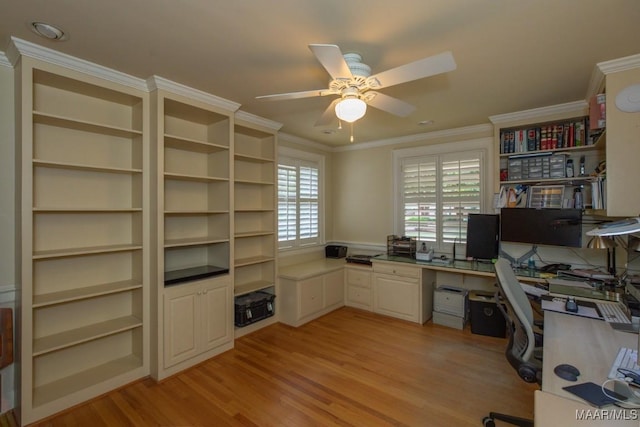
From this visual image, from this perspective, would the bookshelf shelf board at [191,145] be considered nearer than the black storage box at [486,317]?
Yes

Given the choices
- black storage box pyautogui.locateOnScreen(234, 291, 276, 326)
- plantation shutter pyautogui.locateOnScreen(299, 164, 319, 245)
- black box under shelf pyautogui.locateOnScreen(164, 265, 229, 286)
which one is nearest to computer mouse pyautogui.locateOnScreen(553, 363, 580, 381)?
black box under shelf pyautogui.locateOnScreen(164, 265, 229, 286)

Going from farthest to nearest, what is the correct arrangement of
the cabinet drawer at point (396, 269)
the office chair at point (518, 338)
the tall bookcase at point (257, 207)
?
the cabinet drawer at point (396, 269) < the tall bookcase at point (257, 207) < the office chair at point (518, 338)

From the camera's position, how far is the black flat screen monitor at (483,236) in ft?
11.7

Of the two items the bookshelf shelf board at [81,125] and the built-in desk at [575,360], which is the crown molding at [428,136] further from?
the bookshelf shelf board at [81,125]

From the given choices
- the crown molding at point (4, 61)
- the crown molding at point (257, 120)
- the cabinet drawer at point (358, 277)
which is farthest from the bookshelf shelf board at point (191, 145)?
the cabinet drawer at point (358, 277)

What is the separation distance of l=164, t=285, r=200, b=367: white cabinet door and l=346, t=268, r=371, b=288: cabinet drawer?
220 cm

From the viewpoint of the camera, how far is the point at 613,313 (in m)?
2.04

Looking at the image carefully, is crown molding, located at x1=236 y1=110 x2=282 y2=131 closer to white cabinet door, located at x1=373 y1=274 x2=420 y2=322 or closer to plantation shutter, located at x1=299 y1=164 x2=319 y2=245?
plantation shutter, located at x1=299 y1=164 x2=319 y2=245

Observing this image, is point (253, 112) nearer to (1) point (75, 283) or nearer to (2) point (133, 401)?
(1) point (75, 283)

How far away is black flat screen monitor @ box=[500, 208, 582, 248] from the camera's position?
9.99ft

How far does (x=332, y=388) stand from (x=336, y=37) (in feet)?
8.54

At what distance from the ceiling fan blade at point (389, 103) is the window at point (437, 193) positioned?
6.92 feet

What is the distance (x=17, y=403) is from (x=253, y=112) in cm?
314

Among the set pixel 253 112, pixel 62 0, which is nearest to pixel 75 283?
pixel 62 0
